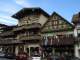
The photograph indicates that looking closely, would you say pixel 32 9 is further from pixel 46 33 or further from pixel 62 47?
pixel 62 47

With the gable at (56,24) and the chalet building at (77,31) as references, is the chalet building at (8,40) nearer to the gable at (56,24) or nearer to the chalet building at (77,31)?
the gable at (56,24)

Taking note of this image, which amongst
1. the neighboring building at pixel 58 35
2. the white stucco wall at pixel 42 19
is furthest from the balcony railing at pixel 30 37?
the white stucco wall at pixel 42 19

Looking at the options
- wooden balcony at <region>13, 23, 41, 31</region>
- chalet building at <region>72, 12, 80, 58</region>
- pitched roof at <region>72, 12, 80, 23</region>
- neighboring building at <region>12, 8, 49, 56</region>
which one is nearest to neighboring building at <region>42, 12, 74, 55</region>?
chalet building at <region>72, 12, 80, 58</region>

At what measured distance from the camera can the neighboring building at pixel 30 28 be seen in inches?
2034

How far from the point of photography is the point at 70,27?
4675cm

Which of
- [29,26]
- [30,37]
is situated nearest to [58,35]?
[30,37]

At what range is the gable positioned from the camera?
47.5 meters

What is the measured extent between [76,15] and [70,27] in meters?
2.84

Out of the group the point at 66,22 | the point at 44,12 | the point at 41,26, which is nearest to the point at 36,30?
the point at 41,26

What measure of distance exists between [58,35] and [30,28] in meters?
7.79

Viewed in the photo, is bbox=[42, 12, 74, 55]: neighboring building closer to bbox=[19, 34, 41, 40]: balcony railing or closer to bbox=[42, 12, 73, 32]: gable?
bbox=[42, 12, 73, 32]: gable

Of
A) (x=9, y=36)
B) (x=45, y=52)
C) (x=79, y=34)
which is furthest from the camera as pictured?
(x=9, y=36)

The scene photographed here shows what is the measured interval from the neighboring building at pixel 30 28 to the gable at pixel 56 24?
7.60 feet

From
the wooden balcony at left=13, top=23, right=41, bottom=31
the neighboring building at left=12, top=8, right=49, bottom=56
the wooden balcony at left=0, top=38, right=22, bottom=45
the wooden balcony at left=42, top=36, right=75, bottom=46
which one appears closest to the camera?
the wooden balcony at left=42, top=36, right=75, bottom=46
